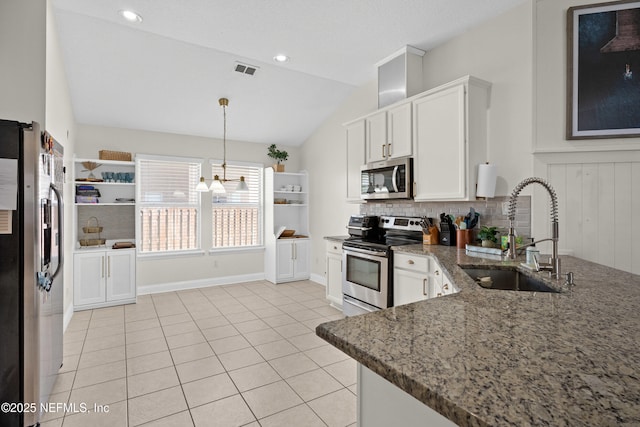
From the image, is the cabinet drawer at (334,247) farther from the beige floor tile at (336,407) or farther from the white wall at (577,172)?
the white wall at (577,172)

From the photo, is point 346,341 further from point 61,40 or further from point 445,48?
point 61,40

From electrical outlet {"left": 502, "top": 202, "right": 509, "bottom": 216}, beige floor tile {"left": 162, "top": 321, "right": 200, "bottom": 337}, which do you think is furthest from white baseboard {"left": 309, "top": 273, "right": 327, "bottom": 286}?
electrical outlet {"left": 502, "top": 202, "right": 509, "bottom": 216}

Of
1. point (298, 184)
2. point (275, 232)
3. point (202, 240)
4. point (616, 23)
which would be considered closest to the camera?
point (616, 23)

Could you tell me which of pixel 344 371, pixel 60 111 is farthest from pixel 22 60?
pixel 344 371

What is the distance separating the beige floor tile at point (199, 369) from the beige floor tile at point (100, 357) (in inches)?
26.1

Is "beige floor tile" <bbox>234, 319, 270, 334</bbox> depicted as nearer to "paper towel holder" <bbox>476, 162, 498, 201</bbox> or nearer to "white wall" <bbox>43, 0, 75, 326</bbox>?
"white wall" <bbox>43, 0, 75, 326</bbox>

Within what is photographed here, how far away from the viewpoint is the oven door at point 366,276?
329 cm

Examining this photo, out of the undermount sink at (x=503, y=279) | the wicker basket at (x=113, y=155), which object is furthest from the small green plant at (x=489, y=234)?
the wicker basket at (x=113, y=155)

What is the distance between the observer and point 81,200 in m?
4.48

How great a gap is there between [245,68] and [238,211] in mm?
2679

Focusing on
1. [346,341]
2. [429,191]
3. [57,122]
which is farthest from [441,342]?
[57,122]

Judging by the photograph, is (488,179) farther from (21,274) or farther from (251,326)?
(21,274)

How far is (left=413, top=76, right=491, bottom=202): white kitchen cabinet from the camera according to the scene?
117 inches

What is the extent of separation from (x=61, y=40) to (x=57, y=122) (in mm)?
879
